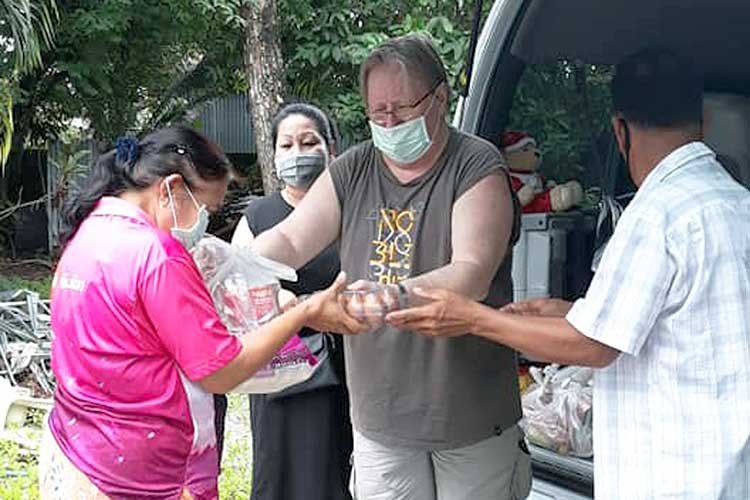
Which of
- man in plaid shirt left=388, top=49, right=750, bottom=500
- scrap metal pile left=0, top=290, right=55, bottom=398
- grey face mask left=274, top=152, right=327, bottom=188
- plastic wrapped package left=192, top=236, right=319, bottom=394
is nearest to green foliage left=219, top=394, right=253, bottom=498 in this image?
scrap metal pile left=0, top=290, right=55, bottom=398

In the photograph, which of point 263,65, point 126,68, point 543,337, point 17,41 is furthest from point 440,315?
point 126,68

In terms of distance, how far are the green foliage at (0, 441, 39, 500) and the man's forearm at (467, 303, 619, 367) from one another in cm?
306

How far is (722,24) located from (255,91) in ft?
20.2

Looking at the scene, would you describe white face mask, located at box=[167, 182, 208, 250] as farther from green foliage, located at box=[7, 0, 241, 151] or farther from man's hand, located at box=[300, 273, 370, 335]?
green foliage, located at box=[7, 0, 241, 151]

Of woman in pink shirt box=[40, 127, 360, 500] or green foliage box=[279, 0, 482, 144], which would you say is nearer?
woman in pink shirt box=[40, 127, 360, 500]

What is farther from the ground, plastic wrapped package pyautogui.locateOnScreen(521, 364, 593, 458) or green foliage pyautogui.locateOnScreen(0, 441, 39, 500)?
plastic wrapped package pyautogui.locateOnScreen(521, 364, 593, 458)

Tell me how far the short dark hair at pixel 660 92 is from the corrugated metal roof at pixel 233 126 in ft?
42.0

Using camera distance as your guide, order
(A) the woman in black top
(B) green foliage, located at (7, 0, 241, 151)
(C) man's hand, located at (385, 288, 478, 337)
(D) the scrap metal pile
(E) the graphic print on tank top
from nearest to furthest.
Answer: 1. (C) man's hand, located at (385, 288, 478, 337)
2. (E) the graphic print on tank top
3. (A) the woman in black top
4. (D) the scrap metal pile
5. (B) green foliage, located at (7, 0, 241, 151)

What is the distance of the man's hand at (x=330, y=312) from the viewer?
7.67 ft

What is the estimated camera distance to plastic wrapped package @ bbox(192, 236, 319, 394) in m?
2.48

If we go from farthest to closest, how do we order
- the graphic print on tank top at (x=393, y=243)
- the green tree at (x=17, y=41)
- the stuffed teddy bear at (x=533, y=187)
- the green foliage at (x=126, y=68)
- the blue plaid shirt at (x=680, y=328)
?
1. the green foliage at (x=126, y=68)
2. the green tree at (x=17, y=41)
3. the stuffed teddy bear at (x=533, y=187)
4. the graphic print on tank top at (x=393, y=243)
5. the blue plaid shirt at (x=680, y=328)

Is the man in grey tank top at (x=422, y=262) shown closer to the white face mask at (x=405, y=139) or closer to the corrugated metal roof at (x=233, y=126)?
the white face mask at (x=405, y=139)

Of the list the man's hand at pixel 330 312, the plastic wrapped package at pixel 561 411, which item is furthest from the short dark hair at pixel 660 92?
the plastic wrapped package at pixel 561 411

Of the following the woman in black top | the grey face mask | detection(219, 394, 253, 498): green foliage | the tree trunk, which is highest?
the tree trunk
